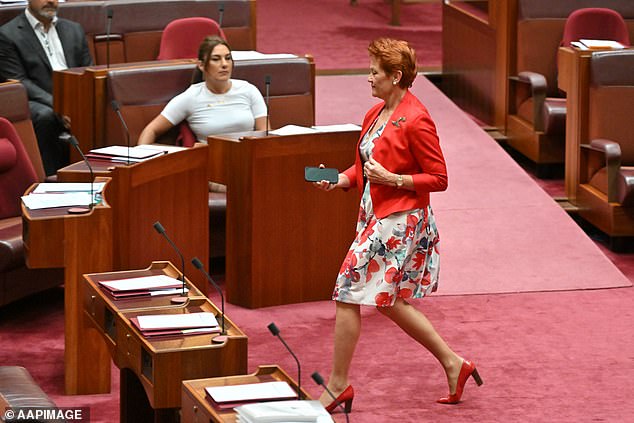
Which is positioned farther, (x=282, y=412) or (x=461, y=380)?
(x=461, y=380)

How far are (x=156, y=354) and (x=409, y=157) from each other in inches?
48.7

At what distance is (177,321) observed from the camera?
4051 millimetres

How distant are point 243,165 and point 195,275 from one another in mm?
525

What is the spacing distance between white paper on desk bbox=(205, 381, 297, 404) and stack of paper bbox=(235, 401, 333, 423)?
0.28 ft

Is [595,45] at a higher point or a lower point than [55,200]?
higher

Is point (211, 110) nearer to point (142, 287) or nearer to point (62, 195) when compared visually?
point (62, 195)

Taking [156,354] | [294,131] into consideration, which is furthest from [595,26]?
[156,354]

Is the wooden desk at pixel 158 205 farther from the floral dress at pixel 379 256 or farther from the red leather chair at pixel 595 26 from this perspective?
the red leather chair at pixel 595 26

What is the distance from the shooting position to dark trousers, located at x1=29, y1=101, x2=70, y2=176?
700 cm

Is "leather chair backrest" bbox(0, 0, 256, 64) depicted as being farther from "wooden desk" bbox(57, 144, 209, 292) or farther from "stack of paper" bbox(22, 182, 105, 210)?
"stack of paper" bbox(22, 182, 105, 210)

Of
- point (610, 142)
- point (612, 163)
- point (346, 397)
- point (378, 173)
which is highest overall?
point (378, 173)

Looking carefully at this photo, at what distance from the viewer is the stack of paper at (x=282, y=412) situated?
324 centimetres

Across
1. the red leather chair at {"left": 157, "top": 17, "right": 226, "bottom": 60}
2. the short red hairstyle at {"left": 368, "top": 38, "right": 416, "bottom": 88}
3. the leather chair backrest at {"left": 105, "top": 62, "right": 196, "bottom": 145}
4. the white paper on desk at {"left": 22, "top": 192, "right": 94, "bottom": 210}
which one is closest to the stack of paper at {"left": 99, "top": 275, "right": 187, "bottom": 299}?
the white paper on desk at {"left": 22, "top": 192, "right": 94, "bottom": 210}

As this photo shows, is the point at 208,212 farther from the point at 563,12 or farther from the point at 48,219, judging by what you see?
the point at 563,12
